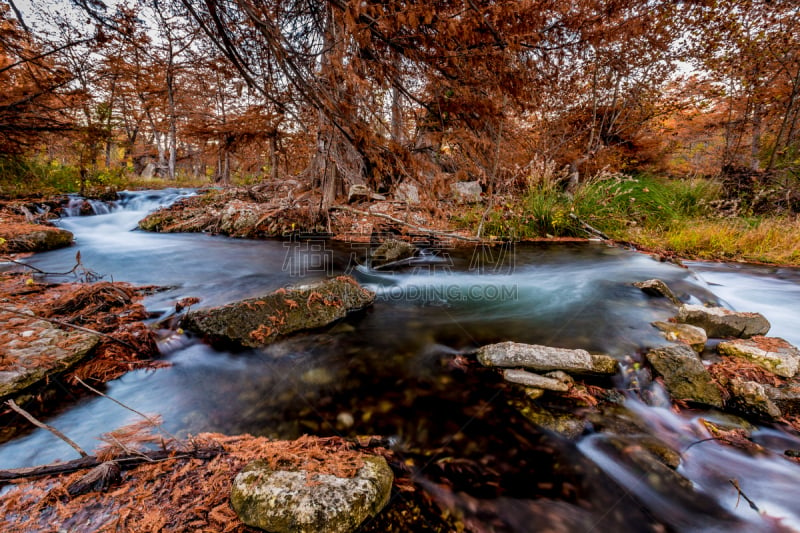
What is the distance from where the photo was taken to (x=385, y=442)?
5.44ft

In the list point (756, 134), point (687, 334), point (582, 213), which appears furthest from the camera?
point (756, 134)

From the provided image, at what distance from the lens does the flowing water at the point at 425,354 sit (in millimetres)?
1472

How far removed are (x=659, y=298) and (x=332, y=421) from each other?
12.0ft

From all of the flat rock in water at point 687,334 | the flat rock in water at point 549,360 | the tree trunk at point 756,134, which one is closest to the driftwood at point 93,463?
the flat rock in water at point 549,360

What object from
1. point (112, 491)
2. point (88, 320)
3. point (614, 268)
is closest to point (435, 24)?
point (112, 491)

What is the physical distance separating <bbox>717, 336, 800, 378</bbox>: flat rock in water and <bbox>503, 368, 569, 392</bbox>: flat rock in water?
4.75 feet

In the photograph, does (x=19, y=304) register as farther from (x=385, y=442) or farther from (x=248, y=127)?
(x=248, y=127)

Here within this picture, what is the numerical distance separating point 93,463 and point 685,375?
328 centimetres

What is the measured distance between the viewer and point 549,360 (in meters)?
2.13

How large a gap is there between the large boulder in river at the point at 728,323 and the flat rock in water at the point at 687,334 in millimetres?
163

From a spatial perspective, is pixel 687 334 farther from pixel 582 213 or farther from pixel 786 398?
pixel 582 213

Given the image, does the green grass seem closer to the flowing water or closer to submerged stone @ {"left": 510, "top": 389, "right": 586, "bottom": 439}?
the flowing water

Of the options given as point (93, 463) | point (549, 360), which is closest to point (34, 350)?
point (93, 463)

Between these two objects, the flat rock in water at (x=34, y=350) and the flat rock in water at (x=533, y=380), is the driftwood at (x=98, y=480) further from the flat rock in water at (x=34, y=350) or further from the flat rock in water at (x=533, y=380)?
the flat rock in water at (x=533, y=380)
